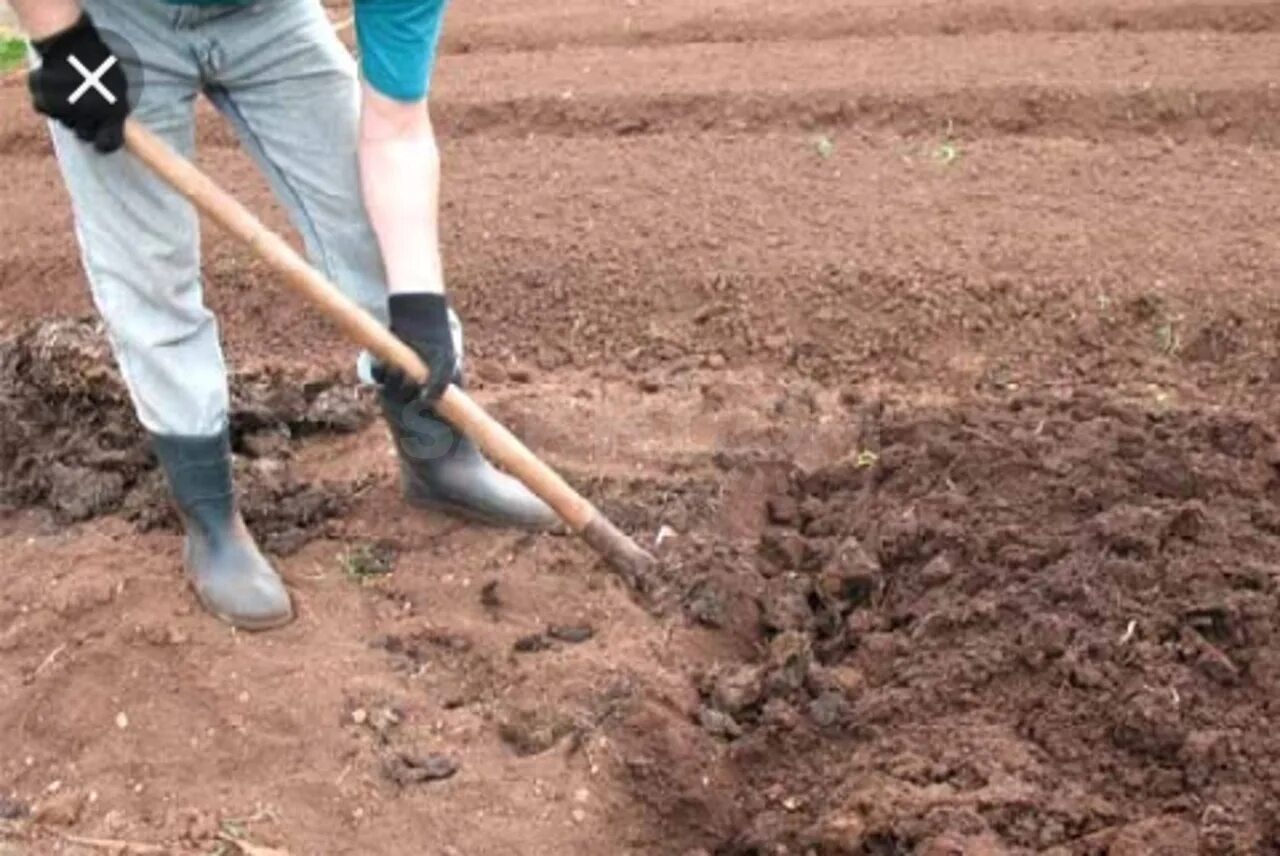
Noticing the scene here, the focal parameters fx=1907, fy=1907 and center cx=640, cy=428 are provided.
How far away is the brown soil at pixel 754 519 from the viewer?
11.5ft

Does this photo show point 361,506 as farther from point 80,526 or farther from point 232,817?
point 232,817

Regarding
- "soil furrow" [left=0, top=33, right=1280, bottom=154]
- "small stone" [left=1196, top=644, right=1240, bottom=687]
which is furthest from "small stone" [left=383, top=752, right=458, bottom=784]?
"soil furrow" [left=0, top=33, right=1280, bottom=154]

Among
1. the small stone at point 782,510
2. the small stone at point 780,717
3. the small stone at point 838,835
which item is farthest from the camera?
the small stone at point 782,510

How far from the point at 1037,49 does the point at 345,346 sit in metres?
3.04

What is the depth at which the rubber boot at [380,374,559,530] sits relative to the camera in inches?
168

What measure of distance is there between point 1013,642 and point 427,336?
4.29ft

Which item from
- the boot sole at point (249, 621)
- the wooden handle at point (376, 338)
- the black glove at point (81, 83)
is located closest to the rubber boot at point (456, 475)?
the wooden handle at point (376, 338)

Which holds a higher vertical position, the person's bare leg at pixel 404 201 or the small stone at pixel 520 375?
the person's bare leg at pixel 404 201

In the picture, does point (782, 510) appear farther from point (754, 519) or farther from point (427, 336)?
point (427, 336)

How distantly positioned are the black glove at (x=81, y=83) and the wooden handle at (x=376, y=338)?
68mm

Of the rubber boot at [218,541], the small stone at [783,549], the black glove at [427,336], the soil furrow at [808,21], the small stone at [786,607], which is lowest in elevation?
the soil furrow at [808,21]

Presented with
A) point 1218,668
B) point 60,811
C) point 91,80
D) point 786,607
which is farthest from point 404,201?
point 1218,668

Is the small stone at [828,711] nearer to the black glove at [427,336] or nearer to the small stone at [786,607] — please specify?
the small stone at [786,607]

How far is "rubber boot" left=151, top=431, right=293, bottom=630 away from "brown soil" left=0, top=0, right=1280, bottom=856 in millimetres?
63
